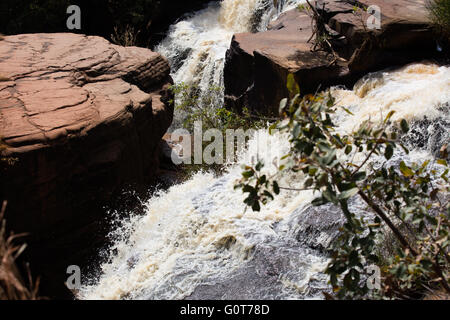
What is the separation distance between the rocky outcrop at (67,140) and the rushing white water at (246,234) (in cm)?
53

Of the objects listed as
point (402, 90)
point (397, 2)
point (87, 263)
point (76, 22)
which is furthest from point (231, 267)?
point (76, 22)

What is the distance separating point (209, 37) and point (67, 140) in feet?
19.8

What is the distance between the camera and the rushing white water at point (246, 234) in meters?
3.79

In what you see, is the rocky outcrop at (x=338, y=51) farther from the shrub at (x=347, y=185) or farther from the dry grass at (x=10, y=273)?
the dry grass at (x=10, y=273)

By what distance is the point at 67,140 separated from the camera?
4887 mm

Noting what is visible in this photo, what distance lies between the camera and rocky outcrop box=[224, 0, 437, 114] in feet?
20.7

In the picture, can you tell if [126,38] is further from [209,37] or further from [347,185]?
[347,185]

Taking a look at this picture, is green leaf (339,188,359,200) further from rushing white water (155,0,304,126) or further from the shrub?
rushing white water (155,0,304,126)

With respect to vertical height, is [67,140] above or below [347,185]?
below

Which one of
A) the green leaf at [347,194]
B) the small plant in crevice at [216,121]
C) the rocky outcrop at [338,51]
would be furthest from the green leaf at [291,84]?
the rocky outcrop at [338,51]

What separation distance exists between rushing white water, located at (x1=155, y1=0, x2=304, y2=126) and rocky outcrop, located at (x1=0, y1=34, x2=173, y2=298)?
7.90ft

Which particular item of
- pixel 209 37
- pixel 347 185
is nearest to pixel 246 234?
pixel 347 185

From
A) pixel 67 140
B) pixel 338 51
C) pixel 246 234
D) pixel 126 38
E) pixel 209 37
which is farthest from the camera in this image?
pixel 209 37

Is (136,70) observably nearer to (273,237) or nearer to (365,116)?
(365,116)
